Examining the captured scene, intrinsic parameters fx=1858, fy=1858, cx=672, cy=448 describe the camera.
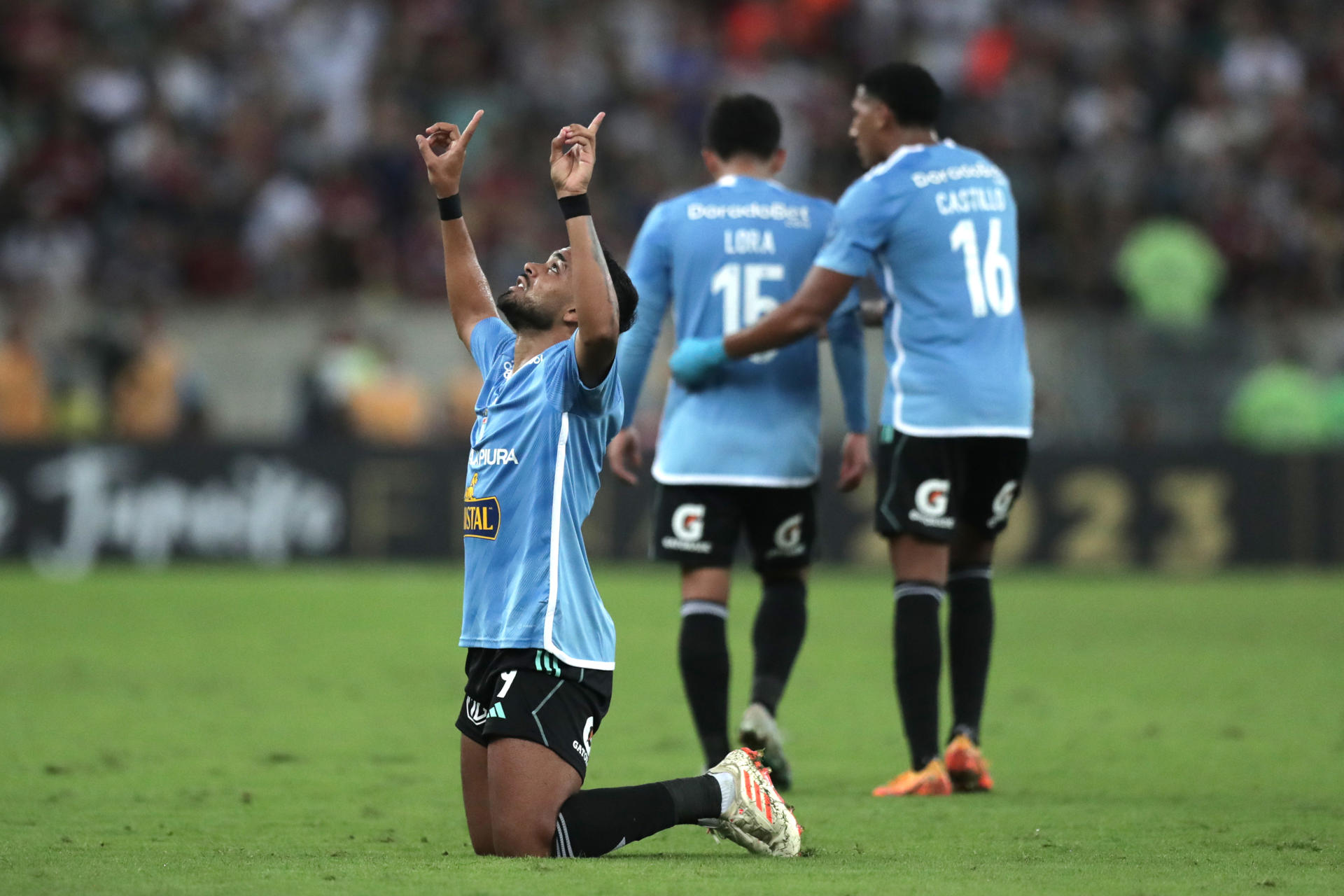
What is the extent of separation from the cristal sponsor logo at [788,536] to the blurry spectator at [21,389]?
1137 cm

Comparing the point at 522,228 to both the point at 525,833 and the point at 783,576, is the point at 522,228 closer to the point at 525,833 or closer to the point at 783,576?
the point at 783,576

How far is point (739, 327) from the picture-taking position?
21.3ft

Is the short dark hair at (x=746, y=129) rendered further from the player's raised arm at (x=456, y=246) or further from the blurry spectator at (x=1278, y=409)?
the blurry spectator at (x=1278, y=409)

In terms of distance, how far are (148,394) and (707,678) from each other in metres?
11.5

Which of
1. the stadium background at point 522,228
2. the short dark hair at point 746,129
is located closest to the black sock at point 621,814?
the short dark hair at point 746,129

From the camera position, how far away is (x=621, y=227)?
17.9 meters

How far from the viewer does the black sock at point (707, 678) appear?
6.18 meters

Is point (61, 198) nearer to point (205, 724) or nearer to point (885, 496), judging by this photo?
point (205, 724)

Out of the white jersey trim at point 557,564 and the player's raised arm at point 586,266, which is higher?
the player's raised arm at point 586,266

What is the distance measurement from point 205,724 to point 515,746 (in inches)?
136

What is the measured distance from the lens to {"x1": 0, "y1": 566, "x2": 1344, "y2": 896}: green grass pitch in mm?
4398

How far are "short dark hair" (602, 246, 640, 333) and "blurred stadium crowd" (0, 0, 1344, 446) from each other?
1198cm

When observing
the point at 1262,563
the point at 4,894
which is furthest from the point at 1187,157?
the point at 4,894

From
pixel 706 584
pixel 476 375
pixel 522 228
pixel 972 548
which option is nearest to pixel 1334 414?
pixel 522 228
